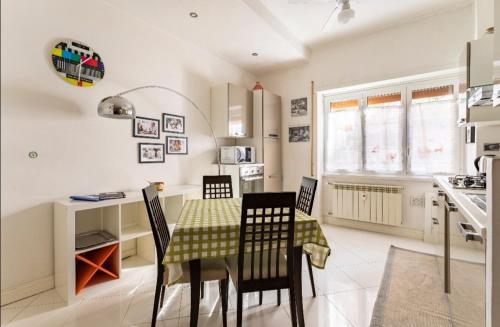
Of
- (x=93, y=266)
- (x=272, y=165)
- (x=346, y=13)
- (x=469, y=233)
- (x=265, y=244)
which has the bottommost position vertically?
(x=93, y=266)

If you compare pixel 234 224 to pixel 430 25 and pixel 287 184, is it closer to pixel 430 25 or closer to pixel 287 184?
pixel 287 184

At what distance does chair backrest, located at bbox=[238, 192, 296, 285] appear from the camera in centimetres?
140

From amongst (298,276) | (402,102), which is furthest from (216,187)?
(402,102)

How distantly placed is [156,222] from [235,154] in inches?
81.6

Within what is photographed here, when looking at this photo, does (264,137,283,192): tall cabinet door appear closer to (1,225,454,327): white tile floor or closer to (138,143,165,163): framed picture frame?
(138,143,165,163): framed picture frame

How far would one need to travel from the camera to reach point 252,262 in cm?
145

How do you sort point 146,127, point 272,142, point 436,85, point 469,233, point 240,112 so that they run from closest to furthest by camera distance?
point 469,233, point 146,127, point 436,85, point 240,112, point 272,142

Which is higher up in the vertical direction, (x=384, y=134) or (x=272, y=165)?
(x=384, y=134)

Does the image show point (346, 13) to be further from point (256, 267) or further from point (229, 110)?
point (256, 267)

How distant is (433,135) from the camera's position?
11.1 feet

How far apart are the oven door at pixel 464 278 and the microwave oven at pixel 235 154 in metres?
2.43

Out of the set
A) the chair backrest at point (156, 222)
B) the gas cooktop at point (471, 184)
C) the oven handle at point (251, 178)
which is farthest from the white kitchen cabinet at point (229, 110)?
the gas cooktop at point (471, 184)

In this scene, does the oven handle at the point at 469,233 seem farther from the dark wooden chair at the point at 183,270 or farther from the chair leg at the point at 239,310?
the dark wooden chair at the point at 183,270

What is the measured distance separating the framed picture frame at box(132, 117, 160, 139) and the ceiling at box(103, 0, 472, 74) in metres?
1.16
